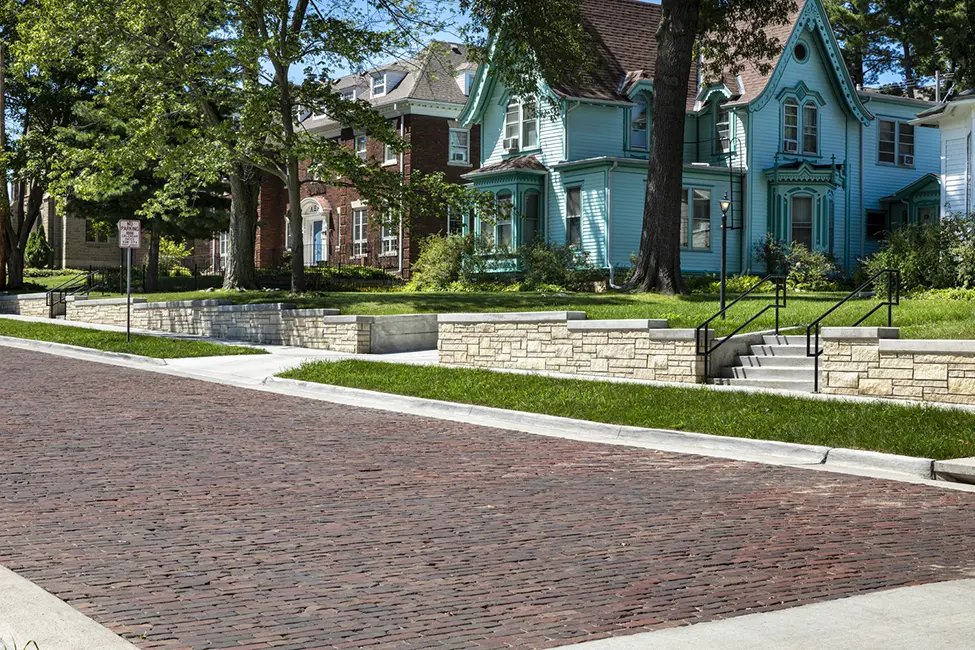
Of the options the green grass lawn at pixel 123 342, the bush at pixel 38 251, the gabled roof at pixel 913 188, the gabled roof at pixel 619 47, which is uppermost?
the gabled roof at pixel 619 47

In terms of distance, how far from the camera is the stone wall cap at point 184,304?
93.4ft

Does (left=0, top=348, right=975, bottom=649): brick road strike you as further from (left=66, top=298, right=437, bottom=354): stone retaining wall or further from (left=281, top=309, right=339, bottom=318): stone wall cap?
(left=281, top=309, right=339, bottom=318): stone wall cap

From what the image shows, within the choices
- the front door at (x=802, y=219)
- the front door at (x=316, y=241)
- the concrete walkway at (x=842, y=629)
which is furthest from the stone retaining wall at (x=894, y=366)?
the front door at (x=316, y=241)

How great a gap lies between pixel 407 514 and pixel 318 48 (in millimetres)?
22563

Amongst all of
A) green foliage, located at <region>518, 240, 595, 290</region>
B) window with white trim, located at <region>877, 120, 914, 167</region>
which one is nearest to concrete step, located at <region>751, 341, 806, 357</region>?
green foliage, located at <region>518, 240, 595, 290</region>

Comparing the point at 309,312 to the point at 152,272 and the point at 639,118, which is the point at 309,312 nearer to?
the point at 152,272

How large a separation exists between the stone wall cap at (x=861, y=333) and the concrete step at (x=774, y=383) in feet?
2.99

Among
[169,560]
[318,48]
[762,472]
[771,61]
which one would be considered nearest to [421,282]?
[318,48]

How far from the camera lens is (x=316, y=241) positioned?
2164 inches

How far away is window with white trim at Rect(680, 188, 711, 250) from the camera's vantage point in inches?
1506

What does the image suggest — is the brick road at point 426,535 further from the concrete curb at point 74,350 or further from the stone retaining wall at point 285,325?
the stone retaining wall at point 285,325

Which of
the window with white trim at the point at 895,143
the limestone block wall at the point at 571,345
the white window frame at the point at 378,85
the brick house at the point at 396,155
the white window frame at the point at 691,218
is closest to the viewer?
the limestone block wall at the point at 571,345

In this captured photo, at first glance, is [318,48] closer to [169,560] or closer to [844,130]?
[844,130]

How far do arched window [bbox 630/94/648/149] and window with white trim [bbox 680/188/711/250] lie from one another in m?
2.46
